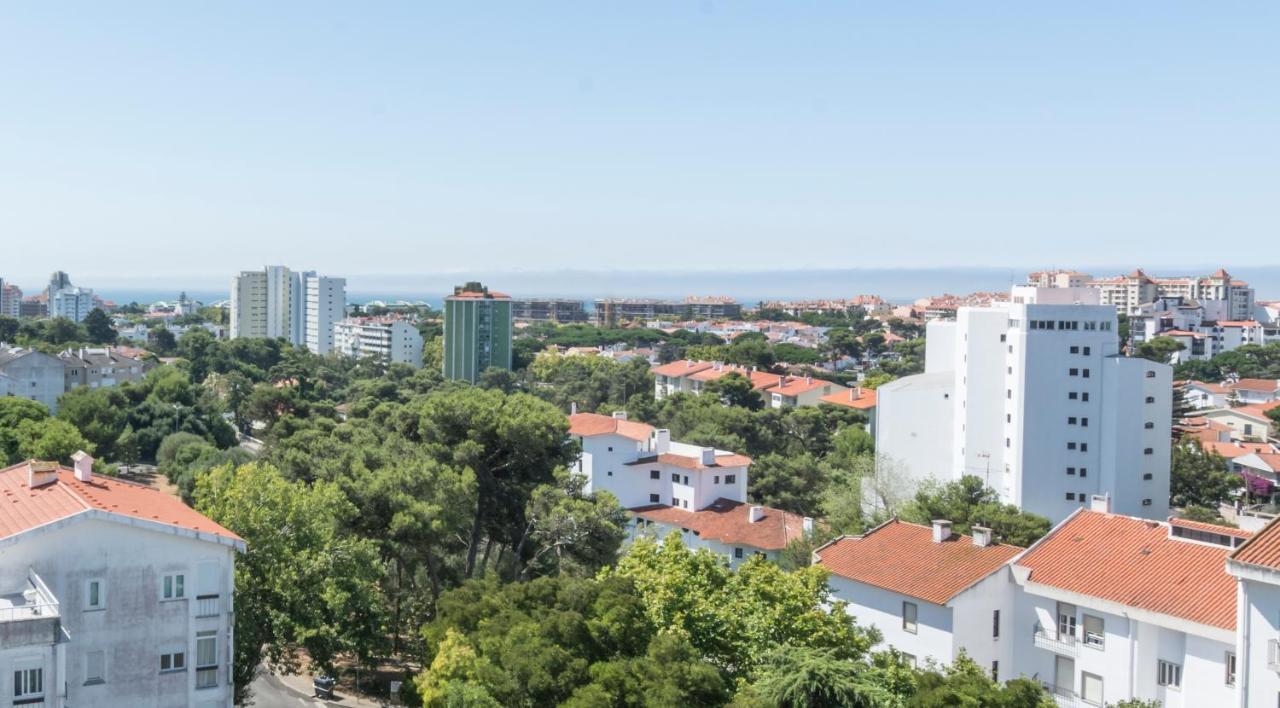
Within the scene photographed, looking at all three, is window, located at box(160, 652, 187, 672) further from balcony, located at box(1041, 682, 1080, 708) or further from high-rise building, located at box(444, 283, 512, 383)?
high-rise building, located at box(444, 283, 512, 383)

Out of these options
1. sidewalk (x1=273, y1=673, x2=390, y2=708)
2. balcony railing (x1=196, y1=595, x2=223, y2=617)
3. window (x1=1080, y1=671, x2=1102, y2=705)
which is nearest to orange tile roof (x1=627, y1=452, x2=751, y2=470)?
sidewalk (x1=273, y1=673, x2=390, y2=708)

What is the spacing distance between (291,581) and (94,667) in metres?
4.48

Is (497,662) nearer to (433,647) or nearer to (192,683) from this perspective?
(433,647)

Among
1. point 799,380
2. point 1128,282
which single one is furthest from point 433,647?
point 1128,282

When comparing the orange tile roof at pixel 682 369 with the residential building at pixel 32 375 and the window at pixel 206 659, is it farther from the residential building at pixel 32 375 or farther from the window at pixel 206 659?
the window at pixel 206 659

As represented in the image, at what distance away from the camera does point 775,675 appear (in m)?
18.7

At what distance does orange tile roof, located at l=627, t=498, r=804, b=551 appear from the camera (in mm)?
43781

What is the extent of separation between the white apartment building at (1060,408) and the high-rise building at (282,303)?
410ft

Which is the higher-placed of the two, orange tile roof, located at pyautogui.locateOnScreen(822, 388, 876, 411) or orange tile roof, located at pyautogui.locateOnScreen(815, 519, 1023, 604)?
orange tile roof, located at pyautogui.locateOnScreen(815, 519, 1023, 604)

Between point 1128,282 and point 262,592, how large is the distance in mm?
147261

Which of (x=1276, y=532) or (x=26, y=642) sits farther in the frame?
(x=1276, y=532)

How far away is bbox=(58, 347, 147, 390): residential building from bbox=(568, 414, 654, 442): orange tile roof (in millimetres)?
44071

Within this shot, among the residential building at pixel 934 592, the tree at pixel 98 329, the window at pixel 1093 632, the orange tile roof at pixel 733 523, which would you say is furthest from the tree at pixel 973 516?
the tree at pixel 98 329

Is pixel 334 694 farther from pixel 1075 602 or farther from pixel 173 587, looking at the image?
pixel 1075 602
